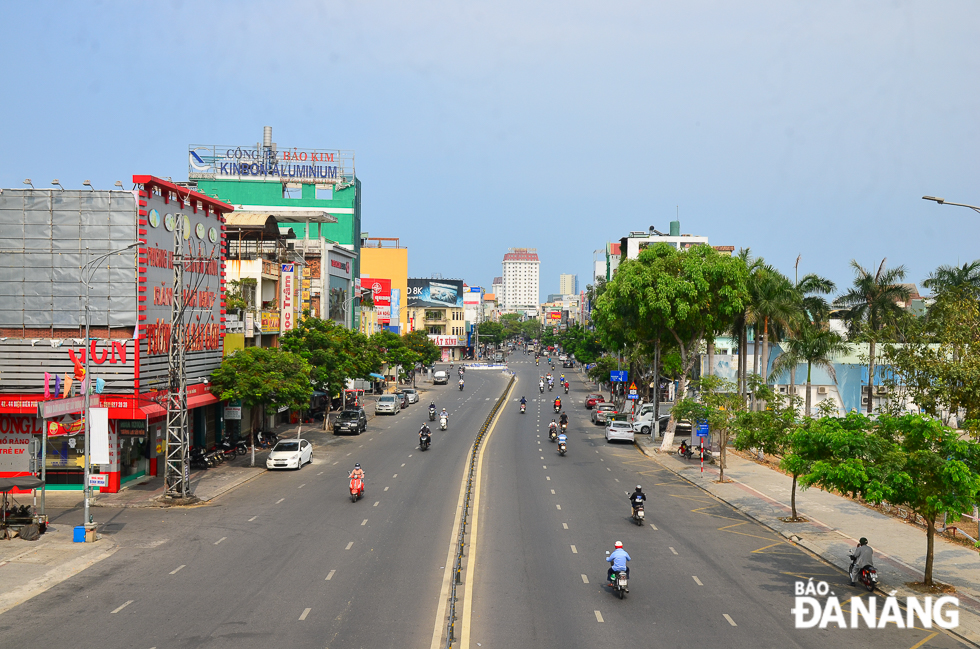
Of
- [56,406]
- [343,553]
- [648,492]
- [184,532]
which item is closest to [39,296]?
[56,406]

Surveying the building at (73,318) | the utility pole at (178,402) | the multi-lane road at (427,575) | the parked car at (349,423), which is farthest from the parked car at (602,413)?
the building at (73,318)

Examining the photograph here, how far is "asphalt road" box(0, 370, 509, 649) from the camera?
14.1 meters

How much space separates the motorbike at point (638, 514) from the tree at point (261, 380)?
17541 mm

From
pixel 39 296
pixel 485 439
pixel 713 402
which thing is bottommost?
pixel 485 439

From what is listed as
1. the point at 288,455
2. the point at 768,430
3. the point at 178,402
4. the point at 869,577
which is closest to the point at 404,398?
the point at 288,455

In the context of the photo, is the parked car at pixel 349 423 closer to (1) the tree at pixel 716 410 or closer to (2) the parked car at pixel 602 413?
(2) the parked car at pixel 602 413

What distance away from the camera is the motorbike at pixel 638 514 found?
23.5 metres

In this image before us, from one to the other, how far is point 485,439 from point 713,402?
1535 centimetres

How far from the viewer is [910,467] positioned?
55.5ft

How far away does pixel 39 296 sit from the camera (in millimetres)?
28250

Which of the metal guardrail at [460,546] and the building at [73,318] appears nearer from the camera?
the metal guardrail at [460,546]

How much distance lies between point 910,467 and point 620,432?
30.5m

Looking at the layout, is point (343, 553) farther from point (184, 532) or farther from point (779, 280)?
point (779, 280)

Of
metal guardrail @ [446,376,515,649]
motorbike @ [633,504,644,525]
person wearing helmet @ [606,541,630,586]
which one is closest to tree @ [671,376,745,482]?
motorbike @ [633,504,644,525]
